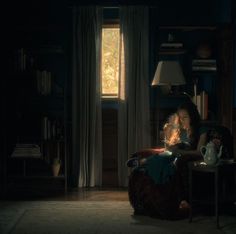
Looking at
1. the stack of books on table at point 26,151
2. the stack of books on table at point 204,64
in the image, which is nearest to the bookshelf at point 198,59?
the stack of books on table at point 204,64

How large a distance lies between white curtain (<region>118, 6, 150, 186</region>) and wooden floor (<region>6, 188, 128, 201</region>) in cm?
64

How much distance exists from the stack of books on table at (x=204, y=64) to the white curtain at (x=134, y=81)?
1.95 ft

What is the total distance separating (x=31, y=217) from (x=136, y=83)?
246cm

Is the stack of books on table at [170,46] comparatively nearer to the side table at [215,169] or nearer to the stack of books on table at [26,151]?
the stack of books on table at [26,151]

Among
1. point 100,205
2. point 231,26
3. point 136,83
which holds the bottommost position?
point 100,205

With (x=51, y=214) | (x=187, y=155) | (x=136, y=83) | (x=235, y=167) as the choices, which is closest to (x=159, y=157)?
(x=187, y=155)

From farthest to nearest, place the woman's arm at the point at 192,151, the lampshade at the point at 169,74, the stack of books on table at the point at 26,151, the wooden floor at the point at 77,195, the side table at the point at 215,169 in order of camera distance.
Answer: the stack of books on table at the point at 26,151, the lampshade at the point at 169,74, the wooden floor at the point at 77,195, the woman's arm at the point at 192,151, the side table at the point at 215,169

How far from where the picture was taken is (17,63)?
6.84m

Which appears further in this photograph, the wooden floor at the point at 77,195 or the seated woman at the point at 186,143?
the wooden floor at the point at 77,195

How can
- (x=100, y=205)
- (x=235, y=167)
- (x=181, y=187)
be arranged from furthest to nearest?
(x=100, y=205) < (x=181, y=187) < (x=235, y=167)

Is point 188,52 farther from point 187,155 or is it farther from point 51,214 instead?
point 51,214

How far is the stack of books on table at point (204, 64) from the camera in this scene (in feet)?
22.8

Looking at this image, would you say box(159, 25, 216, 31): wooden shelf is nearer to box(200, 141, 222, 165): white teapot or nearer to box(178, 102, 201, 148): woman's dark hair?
box(178, 102, 201, 148): woman's dark hair

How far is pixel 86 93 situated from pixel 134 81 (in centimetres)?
61
